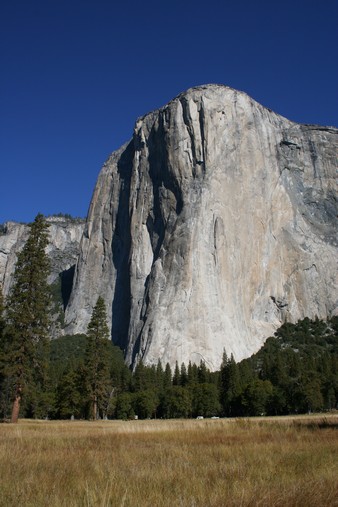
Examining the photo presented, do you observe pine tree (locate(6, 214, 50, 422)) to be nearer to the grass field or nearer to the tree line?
the tree line

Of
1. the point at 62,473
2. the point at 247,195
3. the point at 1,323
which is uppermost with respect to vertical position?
the point at 247,195

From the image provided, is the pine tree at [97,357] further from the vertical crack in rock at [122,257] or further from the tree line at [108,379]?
the vertical crack in rock at [122,257]

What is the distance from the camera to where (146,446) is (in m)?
10.3

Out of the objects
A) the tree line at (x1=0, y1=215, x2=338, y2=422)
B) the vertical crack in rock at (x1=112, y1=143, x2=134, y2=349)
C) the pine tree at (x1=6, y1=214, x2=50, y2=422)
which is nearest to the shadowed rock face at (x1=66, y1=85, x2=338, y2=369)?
the vertical crack in rock at (x1=112, y1=143, x2=134, y2=349)

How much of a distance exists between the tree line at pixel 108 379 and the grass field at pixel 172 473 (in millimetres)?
16505

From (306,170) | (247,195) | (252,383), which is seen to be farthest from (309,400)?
(306,170)

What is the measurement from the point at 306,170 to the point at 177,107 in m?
44.0

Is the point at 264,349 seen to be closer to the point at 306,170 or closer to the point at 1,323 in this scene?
the point at 306,170

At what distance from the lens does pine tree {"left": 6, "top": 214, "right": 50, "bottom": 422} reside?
84.8 feet

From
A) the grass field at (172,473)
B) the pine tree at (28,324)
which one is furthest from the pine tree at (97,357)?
the grass field at (172,473)

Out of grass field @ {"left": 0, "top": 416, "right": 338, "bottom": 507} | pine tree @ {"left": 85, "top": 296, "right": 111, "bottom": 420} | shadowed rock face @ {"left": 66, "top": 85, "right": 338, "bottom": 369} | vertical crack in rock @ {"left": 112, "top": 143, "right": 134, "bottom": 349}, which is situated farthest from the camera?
vertical crack in rock @ {"left": 112, "top": 143, "right": 134, "bottom": 349}

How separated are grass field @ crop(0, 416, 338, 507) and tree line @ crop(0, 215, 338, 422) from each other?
16505mm

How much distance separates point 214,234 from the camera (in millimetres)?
119500

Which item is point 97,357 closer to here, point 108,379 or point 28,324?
point 108,379
